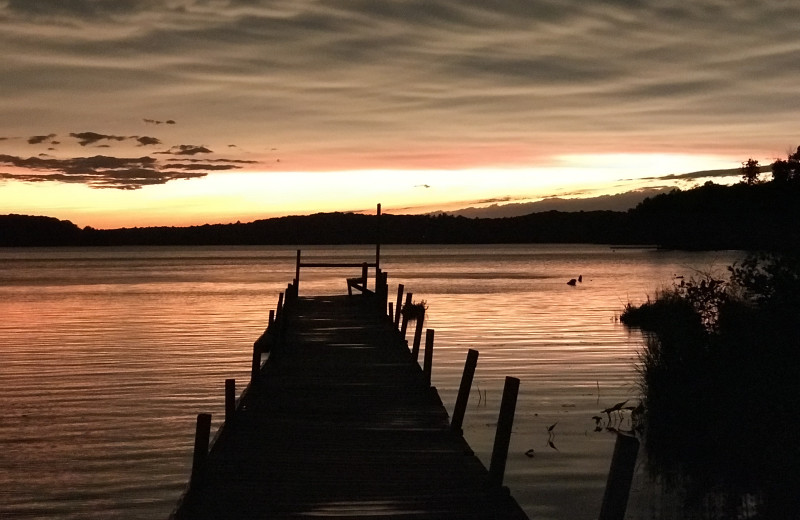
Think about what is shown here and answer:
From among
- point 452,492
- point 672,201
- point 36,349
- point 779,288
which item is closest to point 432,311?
point 36,349

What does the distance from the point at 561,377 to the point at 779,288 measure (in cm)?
973

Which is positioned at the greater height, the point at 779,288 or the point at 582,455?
the point at 779,288

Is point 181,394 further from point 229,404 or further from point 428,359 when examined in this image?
point 229,404

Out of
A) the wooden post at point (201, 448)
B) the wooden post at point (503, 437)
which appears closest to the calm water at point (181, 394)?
the wooden post at point (503, 437)

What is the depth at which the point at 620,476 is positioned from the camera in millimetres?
6574

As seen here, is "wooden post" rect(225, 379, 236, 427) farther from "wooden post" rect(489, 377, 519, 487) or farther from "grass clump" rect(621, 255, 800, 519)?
"grass clump" rect(621, 255, 800, 519)

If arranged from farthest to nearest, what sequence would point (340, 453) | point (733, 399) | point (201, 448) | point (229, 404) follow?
point (733, 399), point (229, 404), point (340, 453), point (201, 448)

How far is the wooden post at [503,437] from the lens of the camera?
9.86 meters

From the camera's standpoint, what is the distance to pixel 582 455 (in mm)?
14898

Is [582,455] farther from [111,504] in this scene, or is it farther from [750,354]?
[111,504]

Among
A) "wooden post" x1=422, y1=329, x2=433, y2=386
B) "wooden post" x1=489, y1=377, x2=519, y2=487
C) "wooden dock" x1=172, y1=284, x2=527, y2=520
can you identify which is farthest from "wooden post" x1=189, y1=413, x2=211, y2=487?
"wooden post" x1=422, y1=329, x2=433, y2=386

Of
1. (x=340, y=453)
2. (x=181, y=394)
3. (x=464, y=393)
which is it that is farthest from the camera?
(x=181, y=394)

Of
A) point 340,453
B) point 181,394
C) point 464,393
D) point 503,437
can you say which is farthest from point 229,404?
point 181,394

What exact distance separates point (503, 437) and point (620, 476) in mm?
3719
